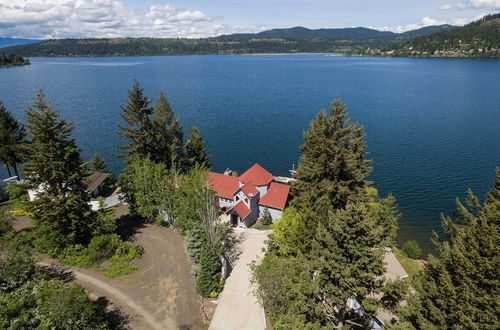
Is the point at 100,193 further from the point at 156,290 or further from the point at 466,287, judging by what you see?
the point at 466,287

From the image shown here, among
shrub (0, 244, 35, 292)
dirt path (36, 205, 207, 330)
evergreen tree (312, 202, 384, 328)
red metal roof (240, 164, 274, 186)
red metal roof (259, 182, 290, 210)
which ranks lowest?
dirt path (36, 205, 207, 330)

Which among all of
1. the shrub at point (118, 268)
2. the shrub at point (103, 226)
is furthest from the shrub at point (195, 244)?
→ the shrub at point (103, 226)

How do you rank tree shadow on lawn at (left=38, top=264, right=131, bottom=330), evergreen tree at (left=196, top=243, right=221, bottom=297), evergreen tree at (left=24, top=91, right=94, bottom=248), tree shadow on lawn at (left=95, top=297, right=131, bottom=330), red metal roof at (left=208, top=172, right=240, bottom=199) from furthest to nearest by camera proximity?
red metal roof at (left=208, top=172, right=240, bottom=199)
evergreen tree at (left=24, top=91, right=94, bottom=248)
evergreen tree at (left=196, top=243, right=221, bottom=297)
tree shadow on lawn at (left=38, top=264, right=131, bottom=330)
tree shadow on lawn at (left=95, top=297, right=131, bottom=330)

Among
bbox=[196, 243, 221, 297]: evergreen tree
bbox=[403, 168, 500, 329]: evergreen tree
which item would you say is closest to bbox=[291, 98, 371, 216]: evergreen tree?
bbox=[196, 243, 221, 297]: evergreen tree

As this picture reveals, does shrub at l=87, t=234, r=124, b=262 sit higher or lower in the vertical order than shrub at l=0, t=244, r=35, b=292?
lower

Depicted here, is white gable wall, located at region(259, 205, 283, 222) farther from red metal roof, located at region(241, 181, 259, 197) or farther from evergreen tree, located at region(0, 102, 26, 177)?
evergreen tree, located at region(0, 102, 26, 177)

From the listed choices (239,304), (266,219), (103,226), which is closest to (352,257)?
(239,304)

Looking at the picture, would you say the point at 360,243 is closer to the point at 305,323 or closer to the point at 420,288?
the point at 420,288

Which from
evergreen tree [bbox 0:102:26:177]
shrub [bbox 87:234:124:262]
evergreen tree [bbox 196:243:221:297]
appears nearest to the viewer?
evergreen tree [bbox 196:243:221:297]
